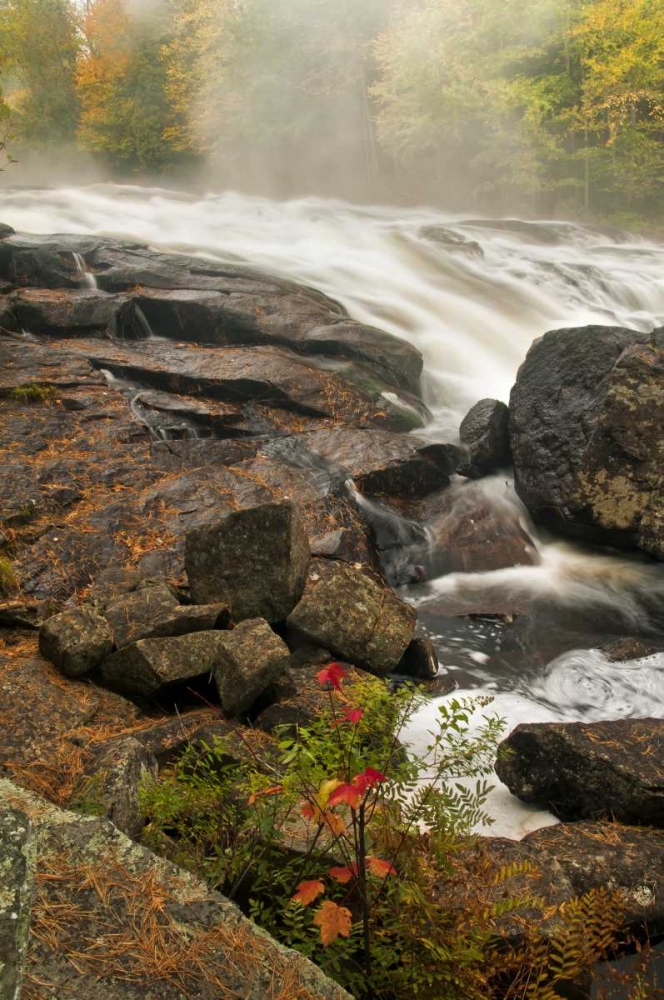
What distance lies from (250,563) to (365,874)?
3.14 metres

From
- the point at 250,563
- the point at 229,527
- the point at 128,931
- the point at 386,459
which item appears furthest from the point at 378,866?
the point at 386,459

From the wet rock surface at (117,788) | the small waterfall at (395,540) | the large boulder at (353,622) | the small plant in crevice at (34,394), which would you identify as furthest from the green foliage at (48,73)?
the wet rock surface at (117,788)

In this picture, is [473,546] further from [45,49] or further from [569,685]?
[45,49]

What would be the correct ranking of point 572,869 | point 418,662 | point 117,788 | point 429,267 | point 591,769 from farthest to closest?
point 429,267, point 418,662, point 591,769, point 572,869, point 117,788

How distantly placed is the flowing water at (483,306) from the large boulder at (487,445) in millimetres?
600

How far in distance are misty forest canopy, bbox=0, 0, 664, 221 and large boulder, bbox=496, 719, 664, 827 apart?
2543cm

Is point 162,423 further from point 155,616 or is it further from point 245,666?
point 245,666

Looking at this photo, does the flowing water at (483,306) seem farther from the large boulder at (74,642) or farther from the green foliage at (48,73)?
the green foliage at (48,73)

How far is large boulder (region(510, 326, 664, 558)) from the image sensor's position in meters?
7.09

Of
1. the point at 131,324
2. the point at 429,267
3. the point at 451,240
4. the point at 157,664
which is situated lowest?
the point at 157,664

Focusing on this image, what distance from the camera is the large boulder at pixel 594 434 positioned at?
279 inches

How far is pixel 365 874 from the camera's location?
253cm

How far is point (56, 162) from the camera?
38.1 meters

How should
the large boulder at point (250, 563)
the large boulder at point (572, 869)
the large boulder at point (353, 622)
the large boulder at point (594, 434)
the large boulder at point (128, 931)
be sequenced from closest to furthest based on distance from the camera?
the large boulder at point (128, 931), the large boulder at point (572, 869), the large boulder at point (353, 622), the large boulder at point (250, 563), the large boulder at point (594, 434)
